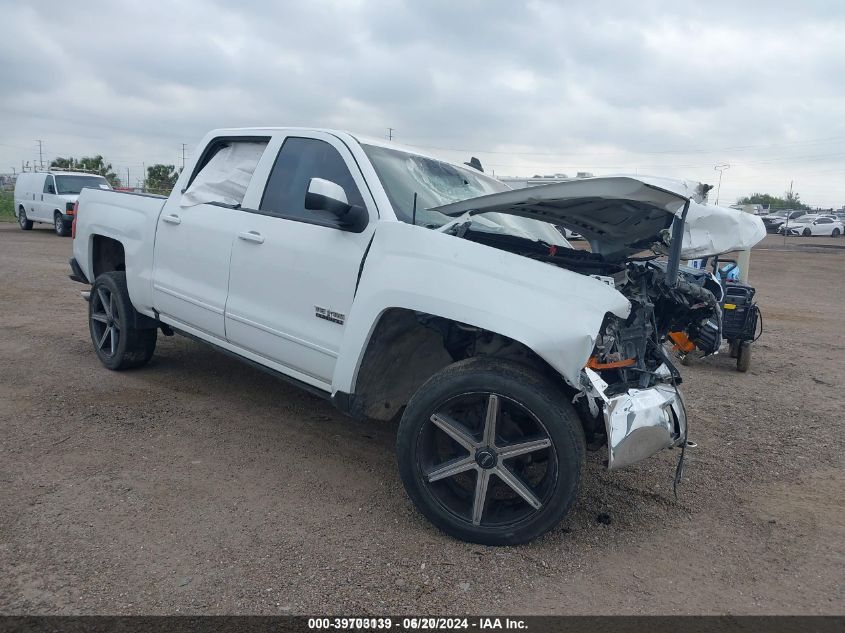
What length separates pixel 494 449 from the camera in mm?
3254

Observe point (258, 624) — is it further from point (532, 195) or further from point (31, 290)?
point (31, 290)

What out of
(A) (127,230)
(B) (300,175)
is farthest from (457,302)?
(A) (127,230)

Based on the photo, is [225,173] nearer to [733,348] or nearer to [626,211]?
[626,211]

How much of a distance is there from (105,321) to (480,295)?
3.99 m

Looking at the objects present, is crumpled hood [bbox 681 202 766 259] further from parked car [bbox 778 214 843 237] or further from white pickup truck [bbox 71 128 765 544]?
parked car [bbox 778 214 843 237]

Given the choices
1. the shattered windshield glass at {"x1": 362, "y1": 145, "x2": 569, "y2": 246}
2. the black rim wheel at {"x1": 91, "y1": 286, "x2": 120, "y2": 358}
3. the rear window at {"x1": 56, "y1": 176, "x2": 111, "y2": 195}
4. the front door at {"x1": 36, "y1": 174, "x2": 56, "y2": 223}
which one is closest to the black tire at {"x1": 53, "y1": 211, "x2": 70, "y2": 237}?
the front door at {"x1": 36, "y1": 174, "x2": 56, "y2": 223}

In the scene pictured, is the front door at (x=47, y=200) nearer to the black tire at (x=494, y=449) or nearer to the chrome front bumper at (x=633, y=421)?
the black tire at (x=494, y=449)

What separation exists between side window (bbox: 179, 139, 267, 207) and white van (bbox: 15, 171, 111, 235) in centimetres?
1797

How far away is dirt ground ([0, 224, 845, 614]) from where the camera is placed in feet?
9.45

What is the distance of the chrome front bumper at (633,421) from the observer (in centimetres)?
304

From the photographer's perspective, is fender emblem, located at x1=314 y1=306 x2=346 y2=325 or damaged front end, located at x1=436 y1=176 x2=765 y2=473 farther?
fender emblem, located at x1=314 y1=306 x2=346 y2=325

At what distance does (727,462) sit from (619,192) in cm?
243

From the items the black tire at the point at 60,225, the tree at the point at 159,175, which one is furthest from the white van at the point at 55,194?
the tree at the point at 159,175

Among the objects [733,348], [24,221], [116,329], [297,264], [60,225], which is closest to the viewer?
[297,264]
